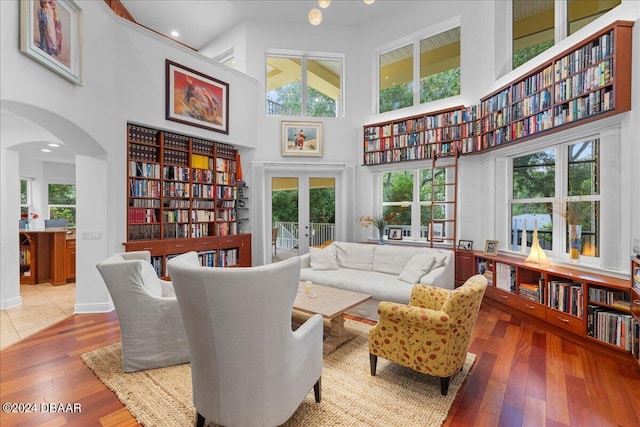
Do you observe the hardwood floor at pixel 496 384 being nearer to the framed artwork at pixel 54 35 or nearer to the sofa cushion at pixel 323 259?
the sofa cushion at pixel 323 259

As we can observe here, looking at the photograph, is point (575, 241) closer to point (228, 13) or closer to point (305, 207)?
point (305, 207)

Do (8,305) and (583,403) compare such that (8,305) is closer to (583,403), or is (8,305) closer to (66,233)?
(66,233)

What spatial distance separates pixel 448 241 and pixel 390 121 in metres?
2.38

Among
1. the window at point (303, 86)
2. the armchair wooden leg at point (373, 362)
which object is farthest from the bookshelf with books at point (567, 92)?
the armchair wooden leg at point (373, 362)

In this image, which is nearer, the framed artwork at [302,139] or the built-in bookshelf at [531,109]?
the built-in bookshelf at [531,109]

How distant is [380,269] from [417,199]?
1864 mm

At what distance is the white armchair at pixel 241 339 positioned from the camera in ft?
4.61

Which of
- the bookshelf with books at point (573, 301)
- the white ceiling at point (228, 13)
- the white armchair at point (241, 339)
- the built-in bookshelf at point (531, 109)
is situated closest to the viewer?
the white armchair at point (241, 339)

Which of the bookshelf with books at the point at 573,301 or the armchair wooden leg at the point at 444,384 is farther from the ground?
the bookshelf with books at the point at 573,301

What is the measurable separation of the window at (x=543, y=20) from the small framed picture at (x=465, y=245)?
2.61 m

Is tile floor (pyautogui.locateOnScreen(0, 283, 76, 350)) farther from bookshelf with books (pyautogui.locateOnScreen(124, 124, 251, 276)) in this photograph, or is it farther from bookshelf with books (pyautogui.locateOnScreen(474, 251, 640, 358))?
bookshelf with books (pyautogui.locateOnScreen(474, 251, 640, 358))

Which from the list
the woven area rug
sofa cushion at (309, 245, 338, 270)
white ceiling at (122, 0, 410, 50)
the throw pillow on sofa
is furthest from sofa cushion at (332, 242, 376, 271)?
white ceiling at (122, 0, 410, 50)

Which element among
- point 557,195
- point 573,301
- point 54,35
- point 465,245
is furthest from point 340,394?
point 54,35

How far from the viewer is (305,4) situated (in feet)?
17.8
